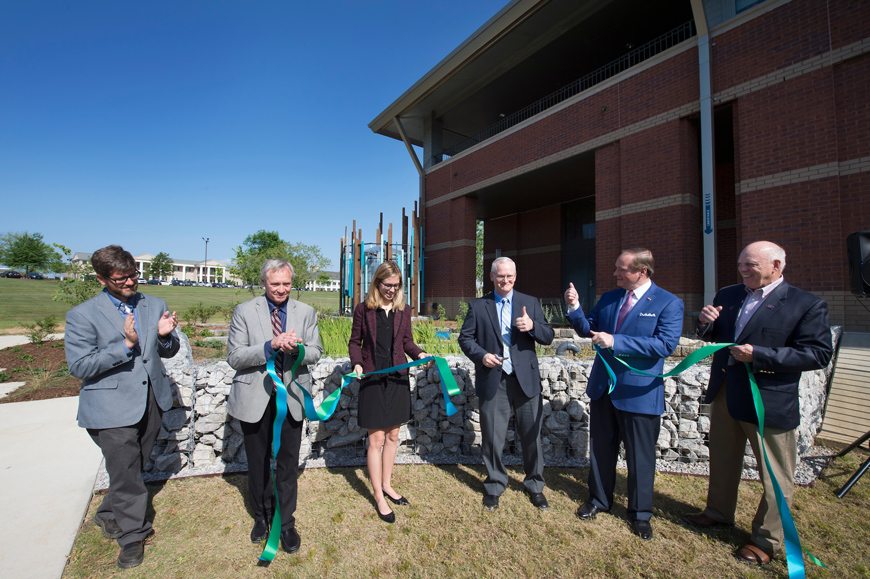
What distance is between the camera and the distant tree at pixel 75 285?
31.1 feet

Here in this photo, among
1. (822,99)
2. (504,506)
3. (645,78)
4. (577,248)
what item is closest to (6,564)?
(504,506)

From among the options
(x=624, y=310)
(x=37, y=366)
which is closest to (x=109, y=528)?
(x=624, y=310)

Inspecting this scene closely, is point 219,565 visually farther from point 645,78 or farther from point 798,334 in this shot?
point 645,78

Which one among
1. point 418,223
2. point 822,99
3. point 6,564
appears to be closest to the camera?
point 6,564

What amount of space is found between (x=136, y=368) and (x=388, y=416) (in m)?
1.79

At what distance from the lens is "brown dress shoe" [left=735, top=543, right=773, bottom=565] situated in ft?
8.38

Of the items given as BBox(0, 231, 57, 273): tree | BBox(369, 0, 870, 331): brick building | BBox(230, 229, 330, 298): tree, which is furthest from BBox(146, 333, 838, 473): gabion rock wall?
BBox(0, 231, 57, 273): tree

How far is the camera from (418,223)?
17688mm

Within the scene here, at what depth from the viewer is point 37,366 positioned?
7867mm

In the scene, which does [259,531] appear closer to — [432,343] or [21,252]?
[432,343]

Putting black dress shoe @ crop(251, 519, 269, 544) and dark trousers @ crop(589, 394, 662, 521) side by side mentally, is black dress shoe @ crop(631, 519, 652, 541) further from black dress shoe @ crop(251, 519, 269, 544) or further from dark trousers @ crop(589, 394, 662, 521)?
black dress shoe @ crop(251, 519, 269, 544)

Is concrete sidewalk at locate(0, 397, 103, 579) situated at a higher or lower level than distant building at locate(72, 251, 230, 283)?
lower

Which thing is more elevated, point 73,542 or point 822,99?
point 822,99

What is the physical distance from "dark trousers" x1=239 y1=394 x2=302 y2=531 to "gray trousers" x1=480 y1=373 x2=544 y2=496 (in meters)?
1.51
